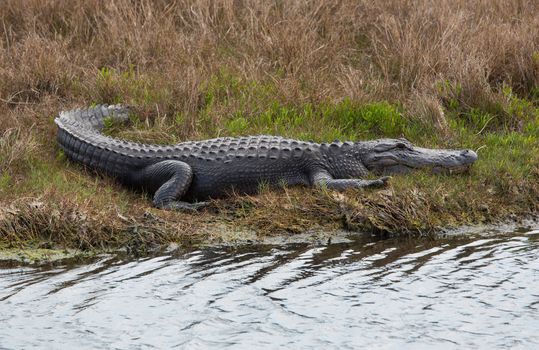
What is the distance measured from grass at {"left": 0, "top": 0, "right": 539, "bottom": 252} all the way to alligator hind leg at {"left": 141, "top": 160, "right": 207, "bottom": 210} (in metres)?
0.17

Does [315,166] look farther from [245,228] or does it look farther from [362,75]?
[362,75]

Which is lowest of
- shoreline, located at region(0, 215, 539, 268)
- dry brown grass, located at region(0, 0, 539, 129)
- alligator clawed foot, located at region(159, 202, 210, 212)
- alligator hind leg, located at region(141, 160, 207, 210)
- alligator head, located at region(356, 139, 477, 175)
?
shoreline, located at region(0, 215, 539, 268)

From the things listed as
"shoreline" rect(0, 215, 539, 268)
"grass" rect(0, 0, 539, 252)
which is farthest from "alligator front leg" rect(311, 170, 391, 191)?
"shoreline" rect(0, 215, 539, 268)

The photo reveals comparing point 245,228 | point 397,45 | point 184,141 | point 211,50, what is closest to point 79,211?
point 245,228

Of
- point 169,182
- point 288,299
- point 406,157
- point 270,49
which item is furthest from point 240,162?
point 288,299

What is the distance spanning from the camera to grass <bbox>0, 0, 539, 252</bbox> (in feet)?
25.4

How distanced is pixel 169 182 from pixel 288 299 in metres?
2.39

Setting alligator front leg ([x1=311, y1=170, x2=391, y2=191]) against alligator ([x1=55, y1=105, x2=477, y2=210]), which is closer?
alligator front leg ([x1=311, y1=170, x2=391, y2=191])

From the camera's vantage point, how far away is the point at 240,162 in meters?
8.48

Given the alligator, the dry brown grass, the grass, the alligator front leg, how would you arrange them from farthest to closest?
the dry brown grass, the alligator, the alligator front leg, the grass

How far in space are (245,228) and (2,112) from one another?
9.44ft

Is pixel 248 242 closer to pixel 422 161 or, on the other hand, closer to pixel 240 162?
pixel 240 162

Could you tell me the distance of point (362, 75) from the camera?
403 inches

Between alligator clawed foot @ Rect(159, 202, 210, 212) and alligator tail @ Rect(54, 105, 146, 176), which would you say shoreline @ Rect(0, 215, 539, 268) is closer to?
alligator clawed foot @ Rect(159, 202, 210, 212)
